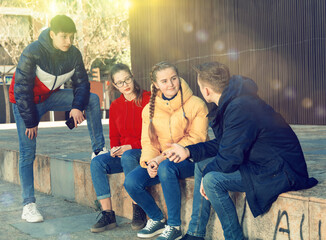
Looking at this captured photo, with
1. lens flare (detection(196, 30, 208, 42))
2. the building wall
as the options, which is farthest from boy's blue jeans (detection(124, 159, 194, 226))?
lens flare (detection(196, 30, 208, 42))

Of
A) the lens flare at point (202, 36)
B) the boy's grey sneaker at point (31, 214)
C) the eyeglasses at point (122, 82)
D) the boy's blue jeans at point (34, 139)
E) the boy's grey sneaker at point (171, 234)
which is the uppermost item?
the lens flare at point (202, 36)

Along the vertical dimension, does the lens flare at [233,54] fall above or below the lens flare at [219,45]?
below

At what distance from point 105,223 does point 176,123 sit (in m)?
1.20

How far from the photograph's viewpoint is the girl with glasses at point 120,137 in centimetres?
456

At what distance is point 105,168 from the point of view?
471cm

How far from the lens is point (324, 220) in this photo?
2979 millimetres

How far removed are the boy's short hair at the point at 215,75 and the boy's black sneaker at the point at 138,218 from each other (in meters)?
1.57

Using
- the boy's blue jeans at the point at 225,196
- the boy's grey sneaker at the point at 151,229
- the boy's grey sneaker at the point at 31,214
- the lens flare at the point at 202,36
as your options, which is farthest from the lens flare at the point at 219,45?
the boy's blue jeans at the point at 225,196

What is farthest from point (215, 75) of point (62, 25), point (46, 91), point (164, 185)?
point (46, 91)

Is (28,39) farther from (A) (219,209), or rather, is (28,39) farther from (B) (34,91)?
(A) (219,209)

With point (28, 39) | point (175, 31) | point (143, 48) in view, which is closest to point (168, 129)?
point (175, 31)

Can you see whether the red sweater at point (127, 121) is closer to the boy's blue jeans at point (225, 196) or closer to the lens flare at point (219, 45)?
the boy's blue jeans at point (225, 196)

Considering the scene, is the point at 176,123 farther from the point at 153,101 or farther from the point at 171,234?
the point at 171,234

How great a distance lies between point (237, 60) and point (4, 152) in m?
8.33
